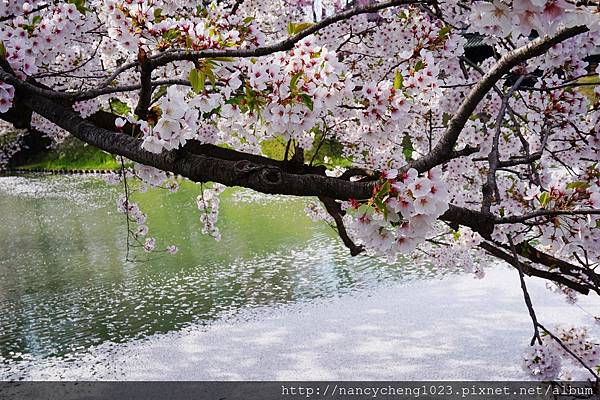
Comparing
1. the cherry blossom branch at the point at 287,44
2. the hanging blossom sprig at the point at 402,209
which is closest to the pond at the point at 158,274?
the cherry blossom branch at the point at 287,44

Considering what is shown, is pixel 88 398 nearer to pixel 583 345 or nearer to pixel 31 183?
pixel 583 345

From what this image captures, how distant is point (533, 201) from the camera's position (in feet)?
6.13

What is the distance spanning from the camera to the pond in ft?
16.6

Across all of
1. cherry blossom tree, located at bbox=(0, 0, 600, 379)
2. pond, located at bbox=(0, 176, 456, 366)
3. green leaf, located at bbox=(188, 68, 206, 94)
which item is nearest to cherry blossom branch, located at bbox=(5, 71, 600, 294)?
Answer: cherry blossom tree, located at bbox=(0, 0, 600, 379)

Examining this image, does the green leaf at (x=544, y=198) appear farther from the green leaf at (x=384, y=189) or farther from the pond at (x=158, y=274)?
the pond at (x=158, y=274)

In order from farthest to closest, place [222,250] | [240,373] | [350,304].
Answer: [222,250] → [350,304] → [240,373]

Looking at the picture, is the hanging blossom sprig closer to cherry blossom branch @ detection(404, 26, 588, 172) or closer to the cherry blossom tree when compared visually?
the cherry blossom tree

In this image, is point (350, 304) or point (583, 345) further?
point (350, 304)

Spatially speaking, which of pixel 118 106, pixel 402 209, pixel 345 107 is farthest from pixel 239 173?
pixel 118 106

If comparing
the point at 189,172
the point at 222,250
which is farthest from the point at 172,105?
the point at 222,250

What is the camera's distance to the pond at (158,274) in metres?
5.07

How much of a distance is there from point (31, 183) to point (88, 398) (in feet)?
45.8

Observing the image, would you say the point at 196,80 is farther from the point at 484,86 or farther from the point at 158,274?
the point at 158,274

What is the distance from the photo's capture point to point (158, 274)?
255 inches
